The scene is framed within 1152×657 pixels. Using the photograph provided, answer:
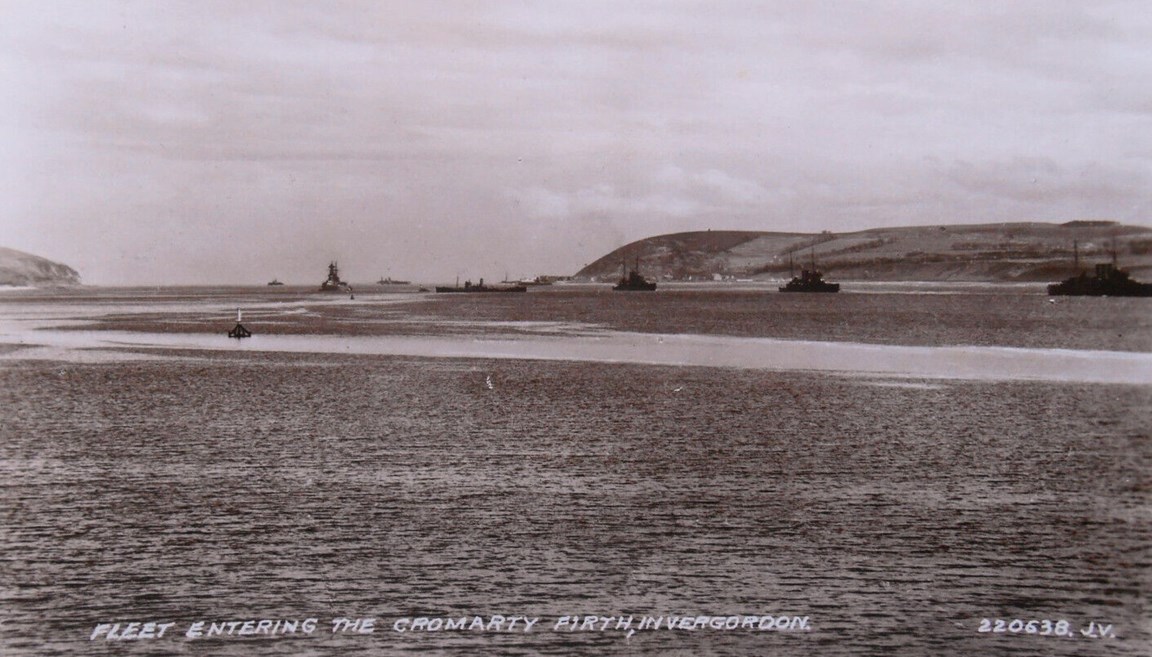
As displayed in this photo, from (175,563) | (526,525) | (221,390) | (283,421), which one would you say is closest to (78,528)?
(175,563)
